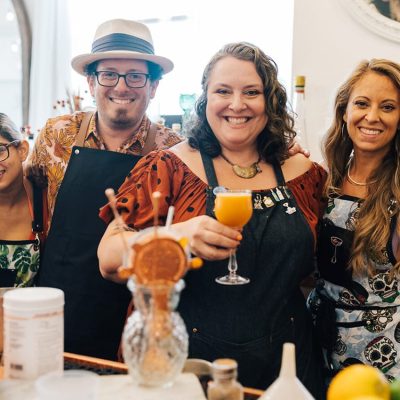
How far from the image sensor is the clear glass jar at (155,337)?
3.44ft

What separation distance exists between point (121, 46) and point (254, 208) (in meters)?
1.18

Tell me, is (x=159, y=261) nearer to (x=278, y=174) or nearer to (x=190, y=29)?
(x=278, y=174)

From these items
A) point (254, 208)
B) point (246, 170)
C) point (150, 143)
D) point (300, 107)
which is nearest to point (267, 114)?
point (246, 170)

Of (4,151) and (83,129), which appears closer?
(4,151)

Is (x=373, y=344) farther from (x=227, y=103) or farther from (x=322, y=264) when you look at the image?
(x=227, y=103)

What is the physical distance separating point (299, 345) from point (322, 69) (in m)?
2.52

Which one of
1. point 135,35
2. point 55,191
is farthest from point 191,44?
point 55,191

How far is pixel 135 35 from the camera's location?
103 inches

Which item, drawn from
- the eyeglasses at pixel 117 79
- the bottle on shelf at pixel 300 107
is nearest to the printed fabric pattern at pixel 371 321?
the eyeglasses at pixel 117 79

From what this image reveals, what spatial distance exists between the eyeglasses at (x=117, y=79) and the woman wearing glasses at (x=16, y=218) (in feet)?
1.51

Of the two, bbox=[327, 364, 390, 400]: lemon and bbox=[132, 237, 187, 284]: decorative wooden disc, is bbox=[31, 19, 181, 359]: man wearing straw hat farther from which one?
bbox=[327, 364, 390, 400]: lemon

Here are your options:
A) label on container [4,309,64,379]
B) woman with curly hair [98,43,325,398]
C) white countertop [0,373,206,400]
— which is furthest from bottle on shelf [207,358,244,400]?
woman with curly hair [98,43,325,398]

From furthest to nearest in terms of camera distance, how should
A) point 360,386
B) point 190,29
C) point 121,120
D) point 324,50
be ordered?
point 190,29
point 324,50
point 121,120
point 360,386

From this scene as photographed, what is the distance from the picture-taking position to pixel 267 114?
192 centimetres
